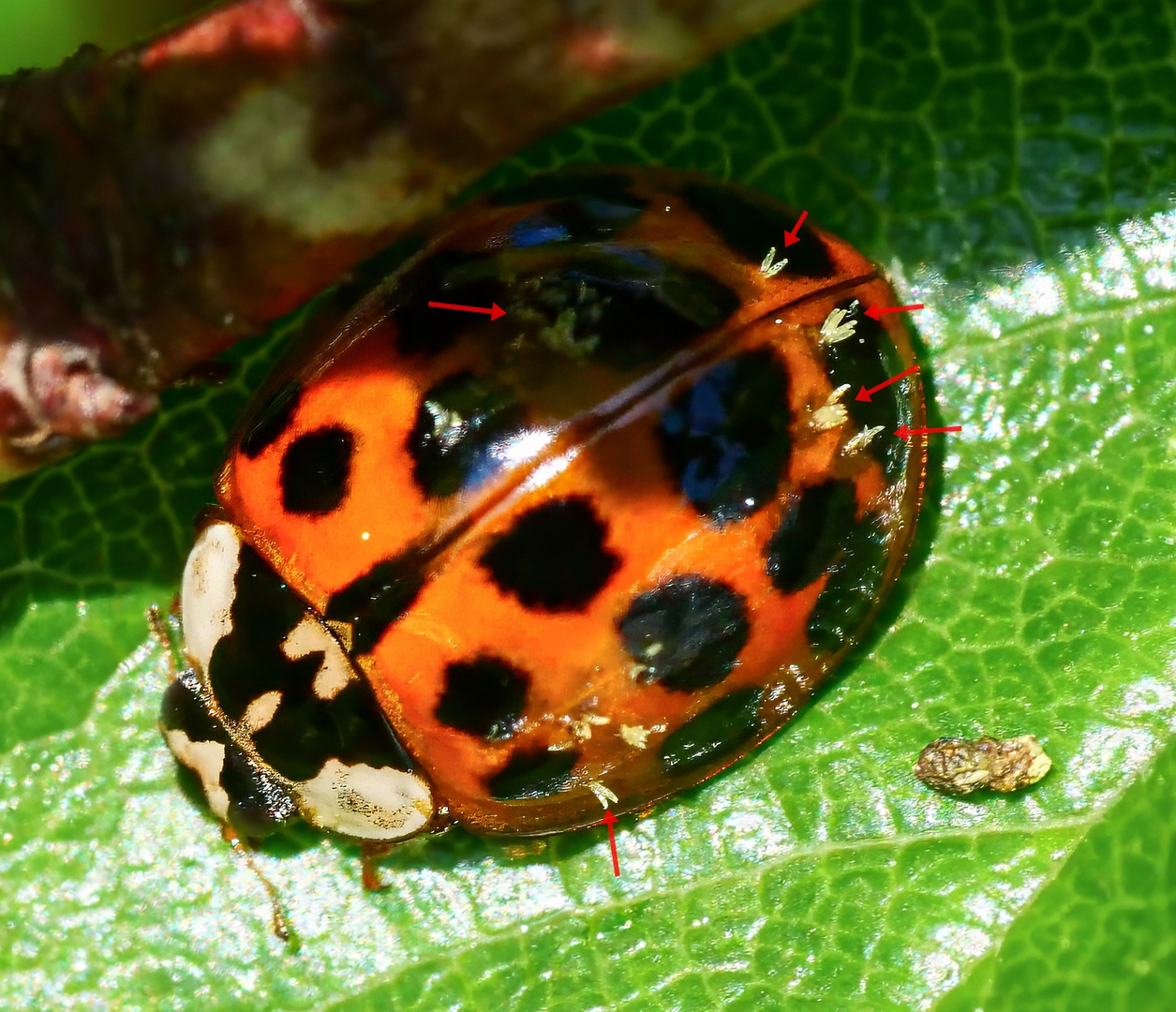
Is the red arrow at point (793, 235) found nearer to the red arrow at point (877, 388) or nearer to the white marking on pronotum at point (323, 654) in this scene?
the red arrow at point (877, 388)

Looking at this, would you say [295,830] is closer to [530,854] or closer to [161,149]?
[530,854]

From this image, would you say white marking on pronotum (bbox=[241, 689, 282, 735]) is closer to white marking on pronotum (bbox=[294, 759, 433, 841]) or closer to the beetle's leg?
white marking on pronotum (bbox=[294, 759, 433, 841])

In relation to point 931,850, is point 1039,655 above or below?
above

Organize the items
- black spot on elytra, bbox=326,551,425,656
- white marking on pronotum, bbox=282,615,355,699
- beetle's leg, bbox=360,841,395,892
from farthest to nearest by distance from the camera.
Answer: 1. beetle's leg, bbox=360,841,395,892
2. white marking on pronotum, bbox=282,615,355,699
3. black spot on elytra, bbox=326,551,425,656

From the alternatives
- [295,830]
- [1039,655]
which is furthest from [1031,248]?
[295,830]

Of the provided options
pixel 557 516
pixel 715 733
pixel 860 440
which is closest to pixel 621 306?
pixel 557 516

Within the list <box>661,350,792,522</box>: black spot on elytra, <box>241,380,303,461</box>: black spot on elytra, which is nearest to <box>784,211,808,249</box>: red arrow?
<box>661,350,792,522</box>: black spot on elytra
